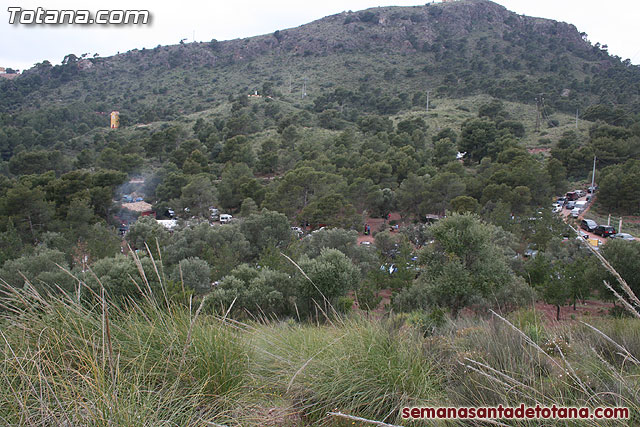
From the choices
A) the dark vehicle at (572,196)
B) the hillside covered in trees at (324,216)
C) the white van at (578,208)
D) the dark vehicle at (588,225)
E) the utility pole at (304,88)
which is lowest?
the dark vehicle at (588,225)

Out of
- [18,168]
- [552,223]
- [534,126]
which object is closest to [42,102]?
[18,168]

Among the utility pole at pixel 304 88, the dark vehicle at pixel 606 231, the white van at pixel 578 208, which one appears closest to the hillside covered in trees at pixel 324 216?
the utility pole at pixel 304 88

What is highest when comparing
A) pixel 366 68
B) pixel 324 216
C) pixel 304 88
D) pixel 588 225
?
pixel 366 68

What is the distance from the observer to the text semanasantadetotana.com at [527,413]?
160 centimetres

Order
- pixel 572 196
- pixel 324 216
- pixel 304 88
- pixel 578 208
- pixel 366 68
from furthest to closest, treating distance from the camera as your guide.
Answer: pixel 366 68 → pixel 304 88 → pixel 572 196 → pixel 578 208 → pixel 324 216

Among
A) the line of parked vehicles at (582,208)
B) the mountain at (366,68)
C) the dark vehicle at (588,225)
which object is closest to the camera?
the line of parked vehicles at (582,208)

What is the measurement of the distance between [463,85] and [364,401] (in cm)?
7402

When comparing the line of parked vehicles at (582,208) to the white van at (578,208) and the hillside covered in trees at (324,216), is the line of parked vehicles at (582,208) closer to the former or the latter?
the white van at (578,208)

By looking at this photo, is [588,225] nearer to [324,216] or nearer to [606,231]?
[606,231]

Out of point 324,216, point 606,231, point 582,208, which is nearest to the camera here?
point 606,231

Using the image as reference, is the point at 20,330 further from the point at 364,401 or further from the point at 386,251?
the point at 386,251

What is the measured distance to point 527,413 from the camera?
167 cm

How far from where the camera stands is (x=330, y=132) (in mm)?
48312

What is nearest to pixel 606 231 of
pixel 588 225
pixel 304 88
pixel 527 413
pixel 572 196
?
pixel 588 225
